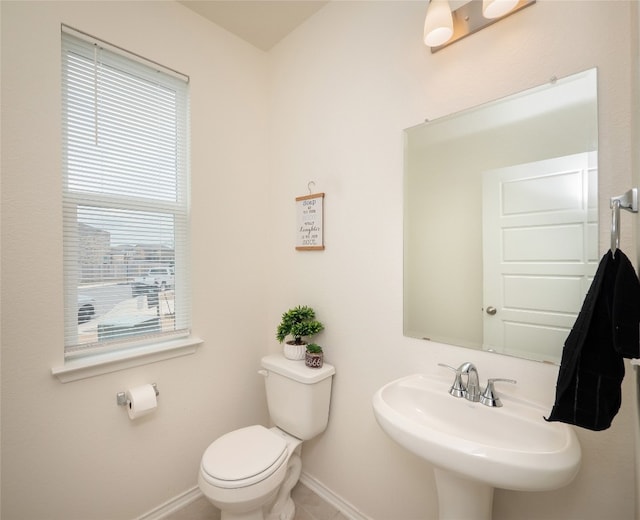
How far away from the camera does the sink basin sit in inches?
30.3

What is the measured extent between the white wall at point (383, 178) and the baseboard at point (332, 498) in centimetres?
3

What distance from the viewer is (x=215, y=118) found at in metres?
1.78

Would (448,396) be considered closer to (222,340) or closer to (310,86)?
(222,340)

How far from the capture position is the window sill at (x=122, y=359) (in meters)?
1.30

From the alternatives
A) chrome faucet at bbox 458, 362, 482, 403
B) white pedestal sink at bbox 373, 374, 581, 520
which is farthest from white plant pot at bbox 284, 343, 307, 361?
chrome faucet at bbox 458, 362, 482, 403

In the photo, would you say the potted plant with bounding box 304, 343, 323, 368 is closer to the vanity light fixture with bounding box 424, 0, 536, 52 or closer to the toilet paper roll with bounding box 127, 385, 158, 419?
the toilet paper roll with bounding box 127, 385, 158, 419

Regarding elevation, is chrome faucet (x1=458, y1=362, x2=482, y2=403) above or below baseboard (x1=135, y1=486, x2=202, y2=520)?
above

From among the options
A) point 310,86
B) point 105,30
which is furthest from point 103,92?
point 310,86

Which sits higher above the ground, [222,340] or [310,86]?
[310,86]

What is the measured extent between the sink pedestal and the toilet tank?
68cm

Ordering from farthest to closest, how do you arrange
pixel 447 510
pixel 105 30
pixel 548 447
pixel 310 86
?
pixel 310 86 → pixel 105 30 → pixel 447 510 → pixel 548 447

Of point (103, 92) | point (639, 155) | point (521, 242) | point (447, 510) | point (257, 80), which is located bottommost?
point (447, 510)

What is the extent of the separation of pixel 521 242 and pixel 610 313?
0.40 m

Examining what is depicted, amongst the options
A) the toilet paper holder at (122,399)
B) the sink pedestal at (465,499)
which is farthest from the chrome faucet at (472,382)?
the toilet paper holder at (122,399)
